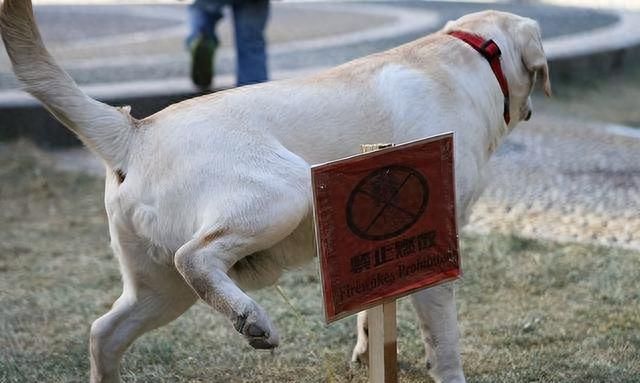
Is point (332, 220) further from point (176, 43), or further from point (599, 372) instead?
point (176, 43)

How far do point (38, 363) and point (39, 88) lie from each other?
52.9 inches

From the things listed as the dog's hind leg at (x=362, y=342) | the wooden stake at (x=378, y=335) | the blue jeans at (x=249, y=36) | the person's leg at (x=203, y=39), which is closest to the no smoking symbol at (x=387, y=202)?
the wooden stake at (x=378, y=335)

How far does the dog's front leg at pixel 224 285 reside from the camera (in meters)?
3.08

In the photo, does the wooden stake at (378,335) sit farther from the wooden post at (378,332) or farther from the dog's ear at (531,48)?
the dog's ear at (531,48)

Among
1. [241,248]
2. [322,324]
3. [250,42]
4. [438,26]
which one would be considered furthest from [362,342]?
[438,26]

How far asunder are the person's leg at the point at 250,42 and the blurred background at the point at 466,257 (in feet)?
1.65

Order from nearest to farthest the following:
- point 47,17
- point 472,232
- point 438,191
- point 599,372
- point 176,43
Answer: point 438,191, point 599,372, point 472,232, point 176,43, point 47,17

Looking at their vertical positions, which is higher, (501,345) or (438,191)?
(438,191)

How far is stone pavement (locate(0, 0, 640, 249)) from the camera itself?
6336 millimetres

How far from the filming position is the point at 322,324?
15.4 feet

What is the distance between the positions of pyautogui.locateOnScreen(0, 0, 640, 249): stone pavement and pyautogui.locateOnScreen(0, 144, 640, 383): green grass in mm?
611

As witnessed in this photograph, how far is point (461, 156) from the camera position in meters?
3.61

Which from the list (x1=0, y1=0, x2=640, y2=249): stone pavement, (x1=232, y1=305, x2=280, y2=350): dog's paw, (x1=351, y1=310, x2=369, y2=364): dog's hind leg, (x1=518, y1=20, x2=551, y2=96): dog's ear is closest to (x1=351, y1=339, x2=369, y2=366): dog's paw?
(x1=351, y1=310, x2=369, y2=364): dog's hind leg

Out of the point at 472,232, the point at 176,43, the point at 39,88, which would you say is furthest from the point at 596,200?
the point at 176,43
